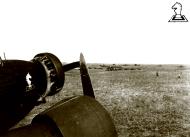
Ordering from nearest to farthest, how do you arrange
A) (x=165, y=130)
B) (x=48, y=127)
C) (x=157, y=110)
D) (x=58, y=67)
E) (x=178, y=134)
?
(x=48, y=127)
(x=58, y=67)
(x=178, y=134)
(x=165, y=130)
(x=157, y=110)

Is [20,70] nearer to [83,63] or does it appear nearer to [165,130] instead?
[83,63]

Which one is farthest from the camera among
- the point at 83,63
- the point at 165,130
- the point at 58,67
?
the point at 165,130

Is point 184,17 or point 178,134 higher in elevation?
point 184,17

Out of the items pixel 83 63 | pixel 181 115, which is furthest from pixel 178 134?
pixel 83 63

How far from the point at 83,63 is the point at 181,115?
2239 centimetres

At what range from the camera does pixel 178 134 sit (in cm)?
1683

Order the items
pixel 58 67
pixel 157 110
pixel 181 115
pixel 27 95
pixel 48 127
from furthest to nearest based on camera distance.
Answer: pixel 157 110 → pixel 181 115 → pixel 58 67 → pixel 27 95 → pixel 48 127

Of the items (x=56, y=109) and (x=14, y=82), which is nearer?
(x=56, y=109)

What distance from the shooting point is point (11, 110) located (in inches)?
193

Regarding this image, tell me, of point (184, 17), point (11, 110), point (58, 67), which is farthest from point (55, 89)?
point (184, 17)

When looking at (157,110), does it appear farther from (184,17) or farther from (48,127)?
(48,127)

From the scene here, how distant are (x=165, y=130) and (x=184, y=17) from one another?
34.4 feet

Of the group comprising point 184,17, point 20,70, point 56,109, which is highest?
point 184,17

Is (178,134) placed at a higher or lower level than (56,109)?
lower
